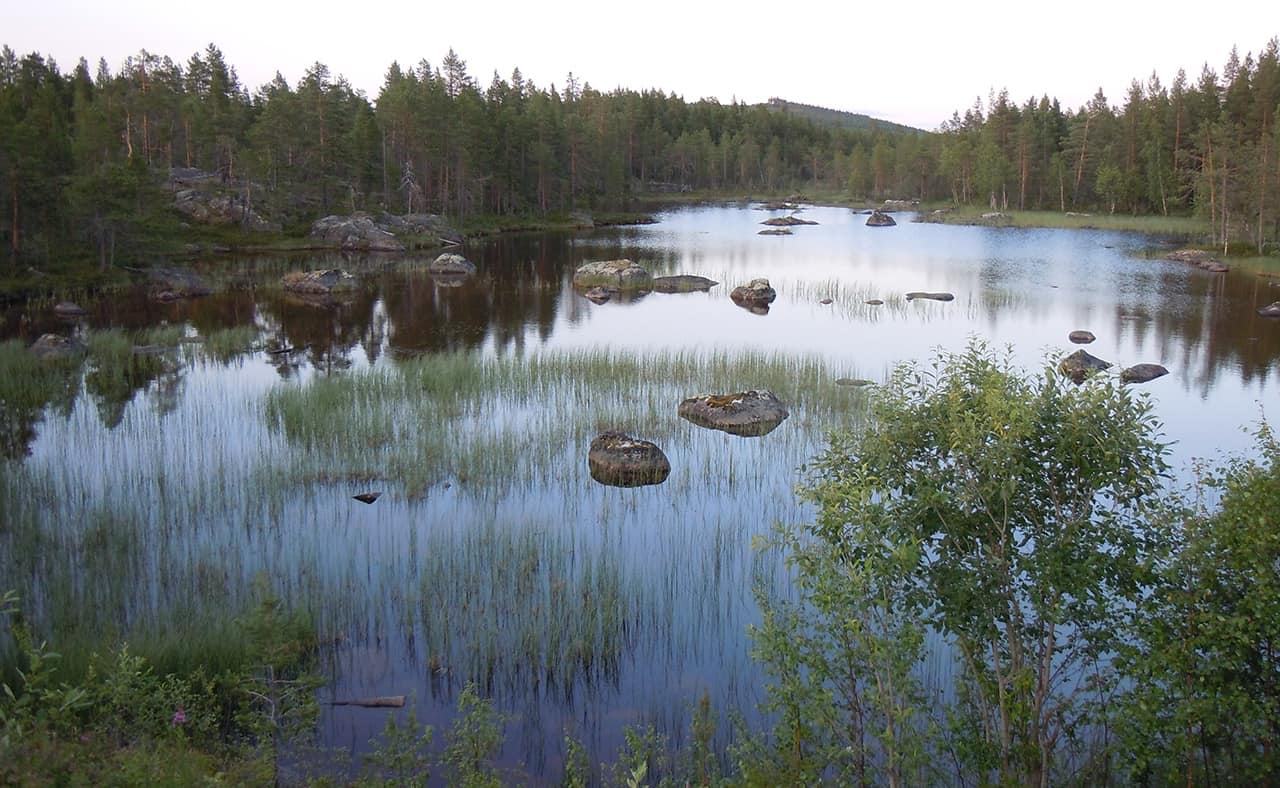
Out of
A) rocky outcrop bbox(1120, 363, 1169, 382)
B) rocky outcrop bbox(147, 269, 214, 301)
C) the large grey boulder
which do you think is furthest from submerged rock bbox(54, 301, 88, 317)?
the large grey boulder

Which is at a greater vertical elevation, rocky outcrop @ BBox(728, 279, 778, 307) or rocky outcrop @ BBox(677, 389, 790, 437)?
rocky outcrop @ BBox(728, 279, 778, 307)

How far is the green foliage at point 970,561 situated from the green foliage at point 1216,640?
11.2 inches

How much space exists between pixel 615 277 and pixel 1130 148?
60035 millimetres

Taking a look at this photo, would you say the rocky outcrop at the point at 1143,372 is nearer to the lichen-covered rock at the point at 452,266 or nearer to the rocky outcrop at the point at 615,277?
the rocky outcrop at the point at 615,277

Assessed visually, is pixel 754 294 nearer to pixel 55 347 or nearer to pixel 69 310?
pixel 55 347

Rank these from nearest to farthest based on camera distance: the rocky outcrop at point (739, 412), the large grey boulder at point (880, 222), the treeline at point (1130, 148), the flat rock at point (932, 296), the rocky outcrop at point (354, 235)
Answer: the rocky outcrop at point (739, 412), the flat rock at point (932, 296), the rocky outcrop at point (354, 235), the treeline at point (1130, 148), the large grey boulder at point (880, 222)

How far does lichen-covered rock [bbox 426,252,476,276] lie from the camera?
46.7 metres

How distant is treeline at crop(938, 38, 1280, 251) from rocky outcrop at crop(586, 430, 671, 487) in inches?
2079

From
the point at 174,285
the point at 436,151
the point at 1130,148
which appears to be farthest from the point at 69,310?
the point at 1130,148

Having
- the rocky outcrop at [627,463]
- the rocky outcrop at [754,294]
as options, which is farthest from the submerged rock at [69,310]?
the rocky outcrop at [627,463]

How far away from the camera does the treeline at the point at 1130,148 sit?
71.2 m

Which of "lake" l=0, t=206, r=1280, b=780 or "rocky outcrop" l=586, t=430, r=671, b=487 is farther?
"rocky outcrop" l=586, t=430, r=671, b=487

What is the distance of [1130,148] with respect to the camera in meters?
80.4

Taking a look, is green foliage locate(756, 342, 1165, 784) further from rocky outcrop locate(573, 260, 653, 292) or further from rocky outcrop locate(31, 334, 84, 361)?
rocky outcrop locate(573, 260, 653, 292)
